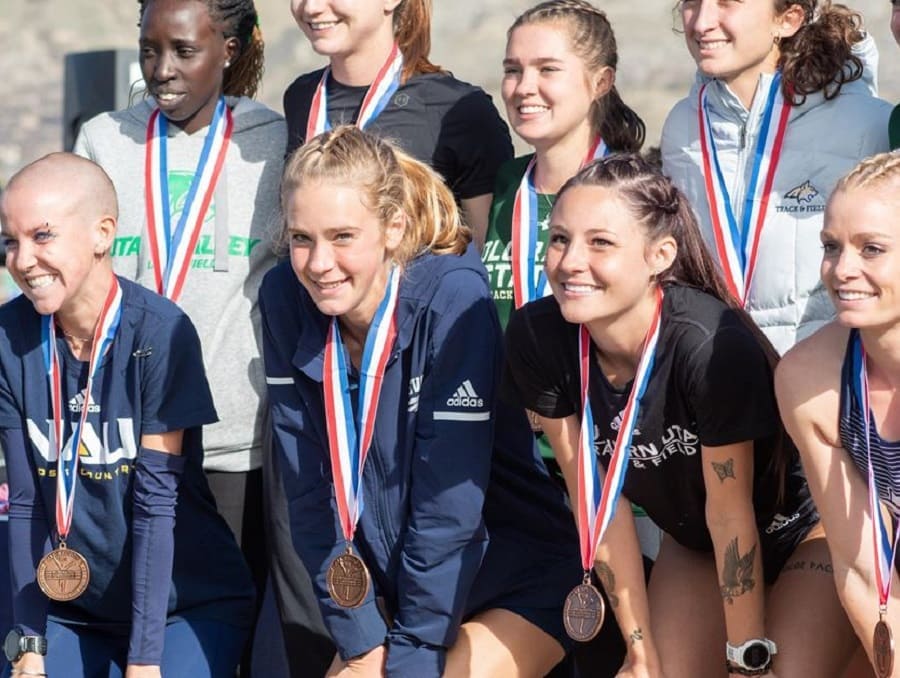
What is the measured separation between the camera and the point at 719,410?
11.2 ft

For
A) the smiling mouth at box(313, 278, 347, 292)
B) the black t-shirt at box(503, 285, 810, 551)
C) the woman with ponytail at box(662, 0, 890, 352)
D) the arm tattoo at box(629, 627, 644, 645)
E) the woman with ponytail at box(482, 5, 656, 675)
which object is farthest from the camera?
the woman with ponytail at box(482, 5, 656, 675)

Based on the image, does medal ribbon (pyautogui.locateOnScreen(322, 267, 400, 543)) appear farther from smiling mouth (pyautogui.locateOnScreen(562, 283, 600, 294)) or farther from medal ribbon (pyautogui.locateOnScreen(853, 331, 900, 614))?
medal ribbon (pyautogui.locateOnScreen(853, 331, 900, 614))

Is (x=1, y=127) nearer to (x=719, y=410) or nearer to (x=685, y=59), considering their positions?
(x=685, y=59)

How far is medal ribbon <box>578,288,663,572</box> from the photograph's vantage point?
11.5ft

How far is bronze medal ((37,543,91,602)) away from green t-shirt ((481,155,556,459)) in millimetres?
1203

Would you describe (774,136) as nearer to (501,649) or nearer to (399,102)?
(399,102)

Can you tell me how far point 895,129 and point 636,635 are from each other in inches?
54.5

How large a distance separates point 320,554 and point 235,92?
1.56 metres

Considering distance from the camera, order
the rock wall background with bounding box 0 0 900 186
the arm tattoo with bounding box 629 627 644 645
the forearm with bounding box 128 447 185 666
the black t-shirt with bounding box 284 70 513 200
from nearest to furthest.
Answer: the arm tattoo with bounding box 629 627 644 645 → the forearm with bounding box 128 447 185 666 → the black t-shirt with bounding box 284 70 513 200 → the rock wall background with bounding box 0 0 900 186

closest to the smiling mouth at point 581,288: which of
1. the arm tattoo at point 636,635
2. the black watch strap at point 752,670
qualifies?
the arm tattoo at point 636,635

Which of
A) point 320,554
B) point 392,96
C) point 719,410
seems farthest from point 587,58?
point 320,554

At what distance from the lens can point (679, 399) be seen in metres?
3.51

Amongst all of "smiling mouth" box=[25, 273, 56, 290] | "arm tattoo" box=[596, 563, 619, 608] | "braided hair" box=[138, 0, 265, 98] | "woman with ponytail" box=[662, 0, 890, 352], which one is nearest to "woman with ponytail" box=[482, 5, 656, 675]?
"woman with ponytail" box=[662, 0, 890, 352]

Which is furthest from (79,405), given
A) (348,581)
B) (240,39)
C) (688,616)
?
(688,616)
